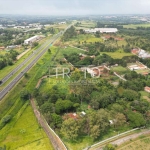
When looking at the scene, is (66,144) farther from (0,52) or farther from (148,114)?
(0,52)

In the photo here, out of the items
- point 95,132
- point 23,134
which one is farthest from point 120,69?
point 23,134

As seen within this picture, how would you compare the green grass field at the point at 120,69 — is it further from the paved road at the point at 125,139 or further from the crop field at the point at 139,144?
the crop field at the point at 139,144

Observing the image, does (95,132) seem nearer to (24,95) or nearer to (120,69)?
(24,95)

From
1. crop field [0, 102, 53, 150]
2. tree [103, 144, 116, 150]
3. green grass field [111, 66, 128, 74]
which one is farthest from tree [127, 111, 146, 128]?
green grass field [111, 66, 128, 74]

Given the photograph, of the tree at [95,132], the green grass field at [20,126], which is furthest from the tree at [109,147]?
the green grass field at [20,126]

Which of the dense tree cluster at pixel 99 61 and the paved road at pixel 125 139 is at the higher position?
the dense tree cluster at pixel 99 61

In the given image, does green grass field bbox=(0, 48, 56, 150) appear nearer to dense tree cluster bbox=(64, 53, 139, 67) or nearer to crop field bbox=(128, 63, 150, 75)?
dense tree cluster bbox=(64, 53, 139, 67)
